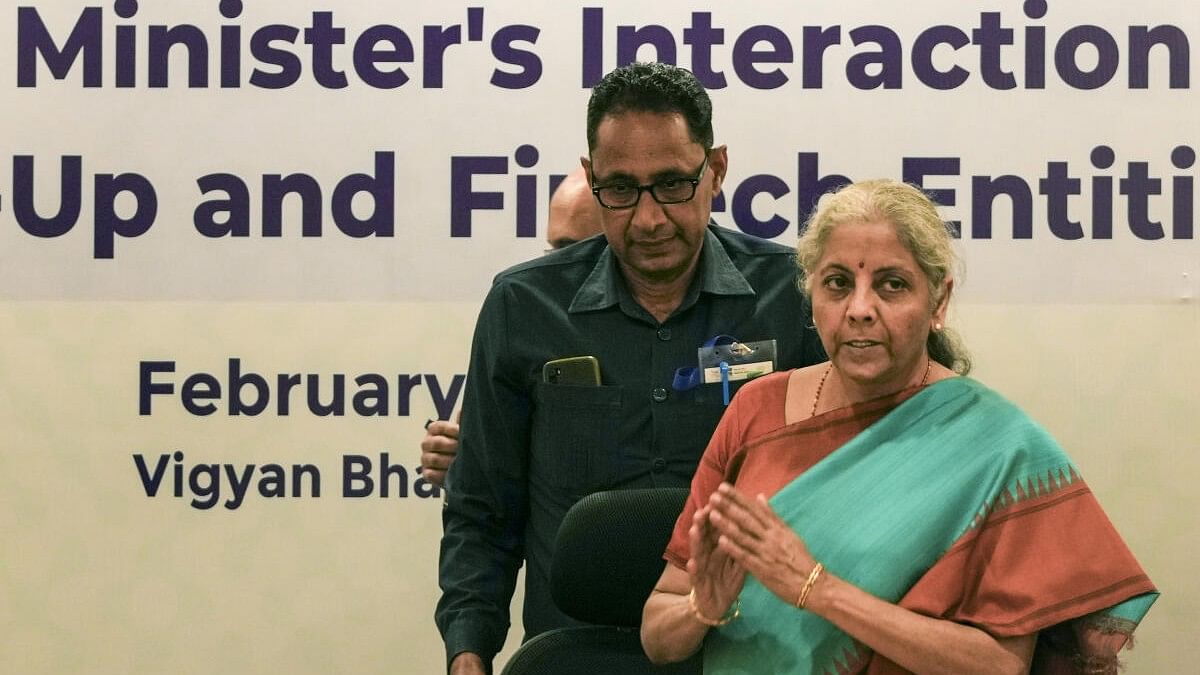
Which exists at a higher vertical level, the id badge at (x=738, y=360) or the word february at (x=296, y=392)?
the id badge at (x=738, y=360)

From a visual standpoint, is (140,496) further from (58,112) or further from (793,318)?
(793,318)

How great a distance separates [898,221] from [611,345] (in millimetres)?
680

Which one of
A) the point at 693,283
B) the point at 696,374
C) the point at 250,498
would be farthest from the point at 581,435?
the point at 250,498

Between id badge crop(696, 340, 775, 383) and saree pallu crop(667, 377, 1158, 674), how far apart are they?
45 centimetres

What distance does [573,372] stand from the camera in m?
2.21

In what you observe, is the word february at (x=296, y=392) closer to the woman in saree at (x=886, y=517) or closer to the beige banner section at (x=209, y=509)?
the beige banner section at (x=209, y=509)

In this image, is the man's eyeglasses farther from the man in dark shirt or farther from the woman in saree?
the woman in saree

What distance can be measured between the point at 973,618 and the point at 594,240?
107cm

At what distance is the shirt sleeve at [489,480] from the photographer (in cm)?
223

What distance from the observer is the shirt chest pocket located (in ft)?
7.16

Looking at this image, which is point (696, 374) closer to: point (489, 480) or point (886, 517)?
point (489, 480)

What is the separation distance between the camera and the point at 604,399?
2189 millimetres

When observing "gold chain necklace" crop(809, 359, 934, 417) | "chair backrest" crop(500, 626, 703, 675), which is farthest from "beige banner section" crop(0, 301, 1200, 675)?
"gold chain necklace" crop(809, 359, 934, 417)

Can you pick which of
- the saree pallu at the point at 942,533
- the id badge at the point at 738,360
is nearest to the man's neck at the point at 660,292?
the id badge at the point at 738,360
